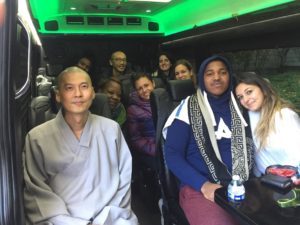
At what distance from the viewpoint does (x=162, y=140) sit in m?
2.43

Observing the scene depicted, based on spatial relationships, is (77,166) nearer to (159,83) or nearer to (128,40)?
(159,83)

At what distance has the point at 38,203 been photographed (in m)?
1.68

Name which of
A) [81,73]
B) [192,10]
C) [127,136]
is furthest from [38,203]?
[192,10]

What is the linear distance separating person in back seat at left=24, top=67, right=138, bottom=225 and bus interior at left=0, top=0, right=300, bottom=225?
0.25 m

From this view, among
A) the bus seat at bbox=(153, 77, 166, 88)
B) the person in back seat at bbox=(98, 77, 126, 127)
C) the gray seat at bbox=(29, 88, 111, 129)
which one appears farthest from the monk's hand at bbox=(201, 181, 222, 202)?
the bus seat at bbox=(153, 77, 166, 88)

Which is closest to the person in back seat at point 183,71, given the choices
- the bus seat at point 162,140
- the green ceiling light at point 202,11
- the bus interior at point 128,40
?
the bus interior at point 128,40

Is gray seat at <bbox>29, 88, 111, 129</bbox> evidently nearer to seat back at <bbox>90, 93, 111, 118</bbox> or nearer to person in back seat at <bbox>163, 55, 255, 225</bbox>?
seat back at <bbox>90, 93, 111, 118</bbox>

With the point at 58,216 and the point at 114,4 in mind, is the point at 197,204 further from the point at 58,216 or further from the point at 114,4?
the point at 114,4

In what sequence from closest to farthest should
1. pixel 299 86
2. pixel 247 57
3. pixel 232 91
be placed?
pixel 232 91 → pixel 299 86 → pixel 247 57

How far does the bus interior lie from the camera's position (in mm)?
977

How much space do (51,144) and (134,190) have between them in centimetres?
221

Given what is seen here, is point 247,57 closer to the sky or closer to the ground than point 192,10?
closer to the ground

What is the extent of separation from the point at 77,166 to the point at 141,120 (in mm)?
1533

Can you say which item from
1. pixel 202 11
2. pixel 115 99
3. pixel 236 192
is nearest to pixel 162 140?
pixel 236 192
